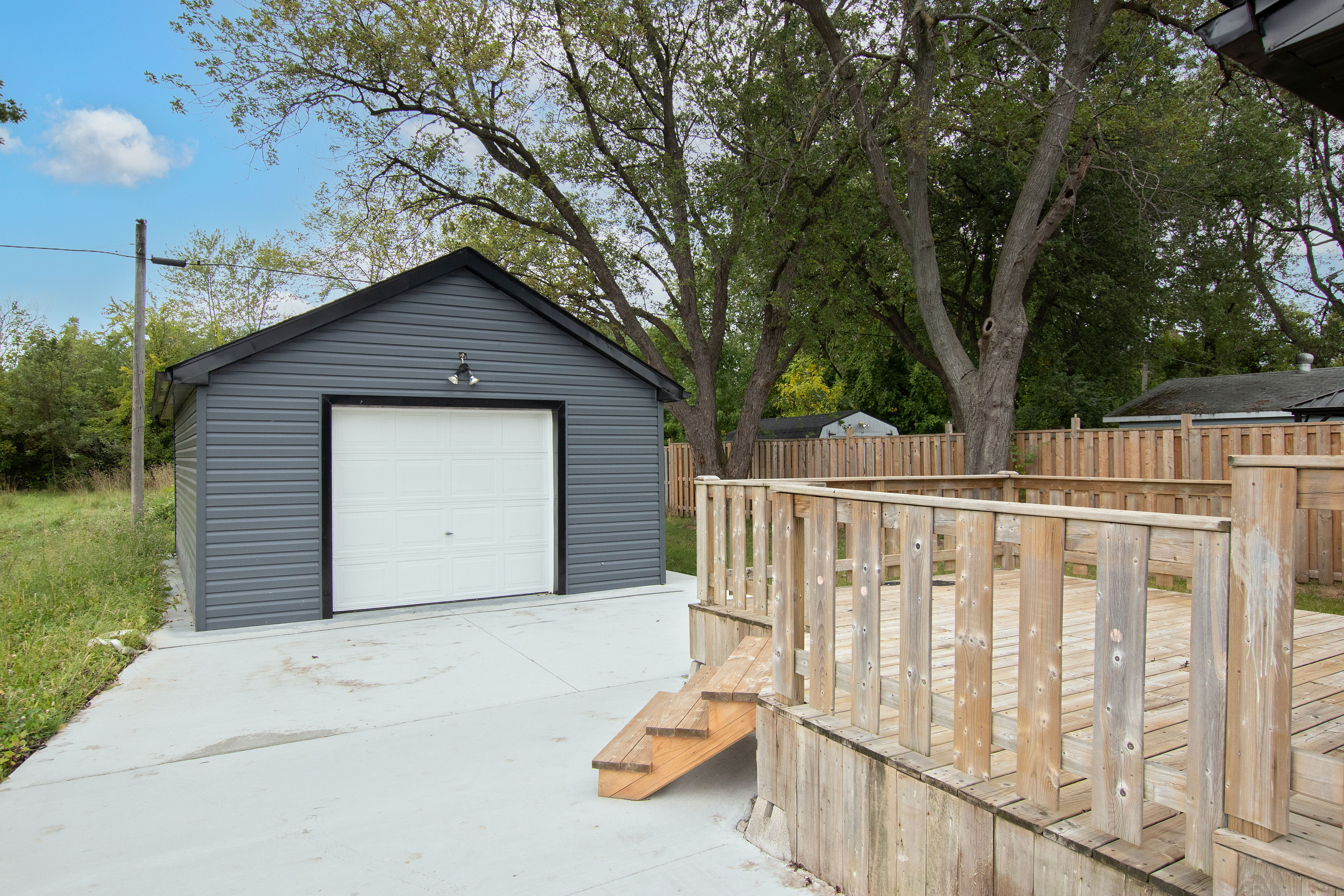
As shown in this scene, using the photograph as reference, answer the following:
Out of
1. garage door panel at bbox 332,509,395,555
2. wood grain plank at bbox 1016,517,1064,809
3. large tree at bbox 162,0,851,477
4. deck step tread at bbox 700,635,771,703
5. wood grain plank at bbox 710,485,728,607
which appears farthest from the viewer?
large tree at bbox 162,0,851,477

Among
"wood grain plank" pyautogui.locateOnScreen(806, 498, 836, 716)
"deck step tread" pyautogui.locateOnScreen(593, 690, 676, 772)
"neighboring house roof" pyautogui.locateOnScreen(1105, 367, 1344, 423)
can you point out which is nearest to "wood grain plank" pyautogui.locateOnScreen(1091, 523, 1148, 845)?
"wood grain plank" pyautogui.locateOnScreen(806, 498, 836, 716)

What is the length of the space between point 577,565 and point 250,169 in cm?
851

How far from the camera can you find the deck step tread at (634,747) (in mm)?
3391

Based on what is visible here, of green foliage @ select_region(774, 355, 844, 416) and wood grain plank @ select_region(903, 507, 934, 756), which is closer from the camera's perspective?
wood grain plank @ select_region(903, 507, 934, 756)

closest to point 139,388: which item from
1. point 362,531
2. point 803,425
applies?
point 362,531

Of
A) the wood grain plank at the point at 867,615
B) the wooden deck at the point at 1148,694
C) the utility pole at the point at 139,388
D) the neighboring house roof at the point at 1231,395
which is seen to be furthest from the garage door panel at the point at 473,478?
the neighboring house roof at the point at 1231,395

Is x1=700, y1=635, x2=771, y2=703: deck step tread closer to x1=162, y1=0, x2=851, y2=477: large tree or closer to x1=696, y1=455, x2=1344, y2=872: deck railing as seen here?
x1=696, y1=455, x2=1344, y2=872: deck railing

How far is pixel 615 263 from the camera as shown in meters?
15.1

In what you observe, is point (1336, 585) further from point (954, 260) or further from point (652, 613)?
point (954, 260)

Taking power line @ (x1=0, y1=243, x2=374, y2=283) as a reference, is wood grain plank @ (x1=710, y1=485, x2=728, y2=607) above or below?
below

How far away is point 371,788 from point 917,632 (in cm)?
264

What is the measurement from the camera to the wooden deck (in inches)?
73.2

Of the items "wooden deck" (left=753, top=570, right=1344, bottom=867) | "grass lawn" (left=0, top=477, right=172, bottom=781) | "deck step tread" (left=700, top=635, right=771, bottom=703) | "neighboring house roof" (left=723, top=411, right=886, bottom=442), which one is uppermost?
"neighboring house roof" (left=723, top=411, right=886, bottom=442)

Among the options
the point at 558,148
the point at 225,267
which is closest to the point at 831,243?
the point at 558,148
